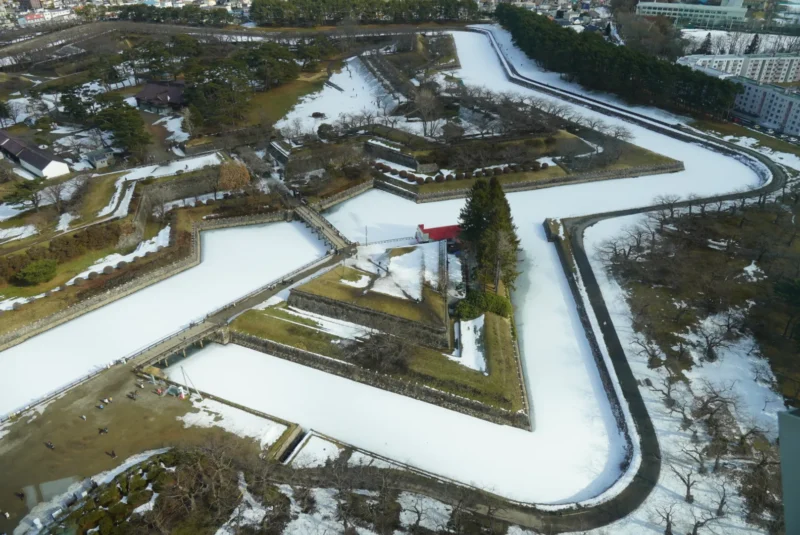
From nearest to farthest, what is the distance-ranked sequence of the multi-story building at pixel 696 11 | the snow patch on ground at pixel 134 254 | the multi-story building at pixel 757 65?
1. the snow patch on ground at pixel 134 254
2. the multi-story building at pixel 757 65
3. the multi-story building at pixel 696 11

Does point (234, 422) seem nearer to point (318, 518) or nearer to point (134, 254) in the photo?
point (318, 518)

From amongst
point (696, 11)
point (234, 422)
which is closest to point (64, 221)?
point (234, 422)

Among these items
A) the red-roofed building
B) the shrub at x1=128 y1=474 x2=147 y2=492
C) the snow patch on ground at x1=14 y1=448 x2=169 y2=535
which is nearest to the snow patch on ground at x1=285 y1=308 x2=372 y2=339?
the red-roofed building

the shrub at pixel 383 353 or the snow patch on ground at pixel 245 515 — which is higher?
the shrub at pixel 383 353

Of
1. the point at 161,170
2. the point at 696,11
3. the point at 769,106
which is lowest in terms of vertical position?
the point at 161,170

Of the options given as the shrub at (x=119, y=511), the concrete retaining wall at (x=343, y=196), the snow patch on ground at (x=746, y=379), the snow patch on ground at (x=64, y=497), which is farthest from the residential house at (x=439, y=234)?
the shrub at (x=119, y=511)

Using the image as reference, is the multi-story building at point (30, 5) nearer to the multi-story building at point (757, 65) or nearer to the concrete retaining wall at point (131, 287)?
the concrete retaining wall at point (131, 287)
